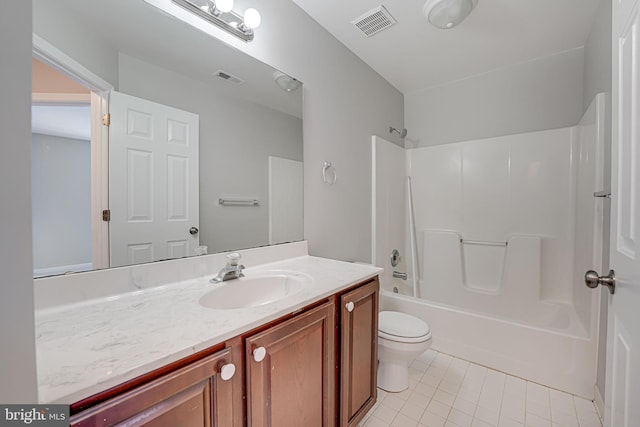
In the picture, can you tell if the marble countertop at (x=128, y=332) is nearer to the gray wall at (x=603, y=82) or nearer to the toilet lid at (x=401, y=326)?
the toilet lid at (x=401, y=326)

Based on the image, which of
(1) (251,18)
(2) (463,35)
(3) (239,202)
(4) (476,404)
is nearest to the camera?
(1) (251,18)

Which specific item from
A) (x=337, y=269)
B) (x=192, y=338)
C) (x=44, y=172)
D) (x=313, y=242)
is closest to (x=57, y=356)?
(x=192, y=338)

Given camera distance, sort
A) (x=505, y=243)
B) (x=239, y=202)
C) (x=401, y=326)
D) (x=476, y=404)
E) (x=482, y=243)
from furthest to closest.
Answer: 1. (x=482, y=243)
2. (x=505, y=243)
3. (x=401, y=326)
4. (x=476, y=404)
5. (x=239, y=202)

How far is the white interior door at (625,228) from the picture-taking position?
60 cm

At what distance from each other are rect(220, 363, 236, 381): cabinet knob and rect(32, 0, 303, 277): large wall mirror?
619mm

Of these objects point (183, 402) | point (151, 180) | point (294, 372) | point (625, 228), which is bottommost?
point (294, 372)

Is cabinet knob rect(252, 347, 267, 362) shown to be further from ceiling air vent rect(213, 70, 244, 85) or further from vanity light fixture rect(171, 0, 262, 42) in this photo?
vanity light fixture rect(171, 0, 262, 42)

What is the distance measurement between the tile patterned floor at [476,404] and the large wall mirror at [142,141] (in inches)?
49.9

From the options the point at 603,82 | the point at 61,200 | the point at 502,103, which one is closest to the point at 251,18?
the point at 61,200

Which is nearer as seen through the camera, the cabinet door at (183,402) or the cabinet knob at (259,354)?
the cabinet door at (183,402)

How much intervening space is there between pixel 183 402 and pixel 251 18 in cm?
159

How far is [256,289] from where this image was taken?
49.1 inches

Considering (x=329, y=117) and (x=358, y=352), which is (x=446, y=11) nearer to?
(x=329, y=117)

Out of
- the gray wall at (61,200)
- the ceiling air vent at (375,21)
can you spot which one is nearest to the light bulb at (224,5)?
the gray wall at (61,200)
